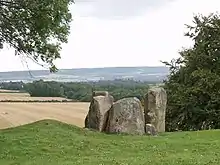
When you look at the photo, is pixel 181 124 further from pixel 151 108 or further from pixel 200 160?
pixel 200 160

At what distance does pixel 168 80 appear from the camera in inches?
1658

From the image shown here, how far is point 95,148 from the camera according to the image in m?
19.0

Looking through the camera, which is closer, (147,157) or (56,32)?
(147,157)

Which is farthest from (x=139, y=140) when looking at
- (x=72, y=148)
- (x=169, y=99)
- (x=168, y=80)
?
(x=168, y=80)

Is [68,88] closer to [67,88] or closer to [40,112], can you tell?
[67,88]

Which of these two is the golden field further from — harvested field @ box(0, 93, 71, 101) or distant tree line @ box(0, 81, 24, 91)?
distant tree line @ box(0, 81, 24, 91)

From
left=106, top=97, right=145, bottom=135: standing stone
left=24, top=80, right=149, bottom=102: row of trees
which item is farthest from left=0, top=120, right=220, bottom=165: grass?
left=24, top=80, right=149, bottom=102: row of trees

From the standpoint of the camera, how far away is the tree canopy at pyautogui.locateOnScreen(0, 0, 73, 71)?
19.4 meters

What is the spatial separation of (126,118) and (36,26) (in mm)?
6795

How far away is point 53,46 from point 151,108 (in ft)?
24.7

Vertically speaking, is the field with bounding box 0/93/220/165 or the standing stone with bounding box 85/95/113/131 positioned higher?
the standing stone with bounding box 85/95/113/131

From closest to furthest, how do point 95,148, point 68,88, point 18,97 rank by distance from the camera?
1. point 95,148
2. point 18,97
3. point 68,88

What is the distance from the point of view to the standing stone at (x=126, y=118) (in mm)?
24484

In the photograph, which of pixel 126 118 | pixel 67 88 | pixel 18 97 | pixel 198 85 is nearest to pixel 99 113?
pixel 126 118
